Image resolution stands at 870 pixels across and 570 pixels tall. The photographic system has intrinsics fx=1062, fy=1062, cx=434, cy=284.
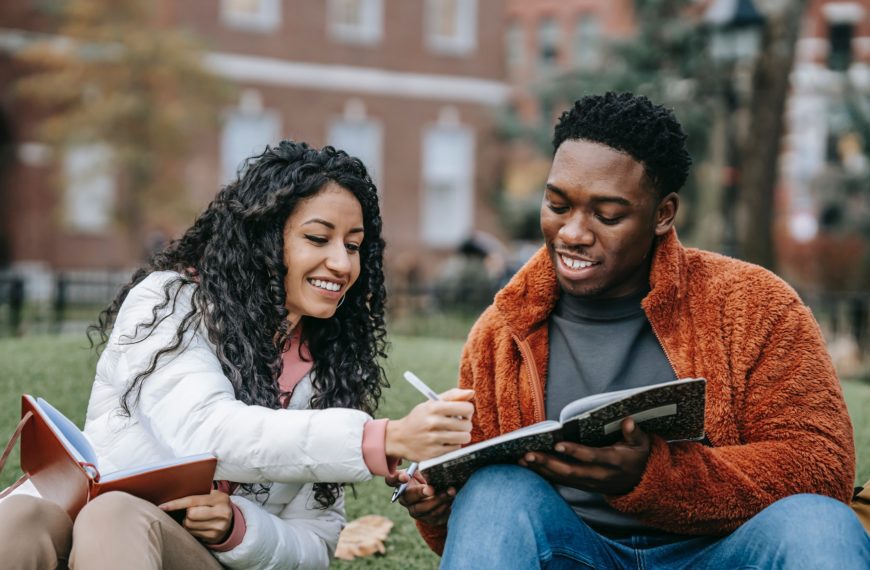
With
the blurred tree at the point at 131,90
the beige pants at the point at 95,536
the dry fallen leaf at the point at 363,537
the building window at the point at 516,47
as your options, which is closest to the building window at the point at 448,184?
the blurred tree at the point at 131,90

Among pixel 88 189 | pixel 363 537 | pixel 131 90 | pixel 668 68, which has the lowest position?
pixel 88 189

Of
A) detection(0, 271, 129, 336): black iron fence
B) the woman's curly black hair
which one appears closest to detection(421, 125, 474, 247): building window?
detection(0, 271, 129, 336): black iron fence

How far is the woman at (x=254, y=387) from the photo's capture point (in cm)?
239

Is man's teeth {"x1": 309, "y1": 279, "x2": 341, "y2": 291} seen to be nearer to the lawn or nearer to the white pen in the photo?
the white pen

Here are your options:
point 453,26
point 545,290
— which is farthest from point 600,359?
point 453,26

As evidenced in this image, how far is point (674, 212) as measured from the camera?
2.90 meters

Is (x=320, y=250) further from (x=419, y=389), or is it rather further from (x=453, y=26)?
(x=453, y=26)

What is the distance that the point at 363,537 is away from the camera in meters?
3.98

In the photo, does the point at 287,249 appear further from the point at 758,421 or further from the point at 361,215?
the point at 758,421

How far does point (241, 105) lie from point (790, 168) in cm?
1414

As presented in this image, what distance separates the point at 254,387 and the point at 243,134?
733 inches

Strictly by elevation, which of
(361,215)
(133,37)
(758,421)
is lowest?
(758,421)

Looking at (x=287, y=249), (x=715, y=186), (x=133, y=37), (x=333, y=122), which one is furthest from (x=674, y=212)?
(x=333, y=122)

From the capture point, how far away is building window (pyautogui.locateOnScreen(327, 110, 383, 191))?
22.1 meters
